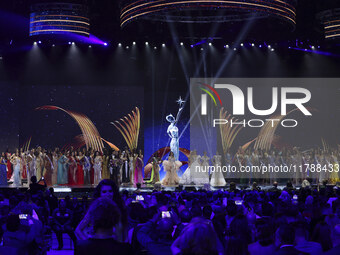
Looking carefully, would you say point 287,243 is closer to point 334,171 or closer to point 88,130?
point 334,171

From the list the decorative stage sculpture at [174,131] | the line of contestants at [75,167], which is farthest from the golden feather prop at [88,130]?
the decorative stage sculpture at [174,131]

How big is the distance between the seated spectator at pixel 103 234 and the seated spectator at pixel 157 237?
650mm

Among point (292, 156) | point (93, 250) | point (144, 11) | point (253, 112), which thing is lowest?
point (93, 250)

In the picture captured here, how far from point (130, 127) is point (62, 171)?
3794 millimetres

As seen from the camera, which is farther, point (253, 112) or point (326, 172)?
point (253, 112)

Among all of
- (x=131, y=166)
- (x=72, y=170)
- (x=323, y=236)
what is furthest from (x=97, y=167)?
(x=323, y=236)

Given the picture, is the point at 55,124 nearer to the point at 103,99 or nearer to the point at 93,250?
the point at 103,99

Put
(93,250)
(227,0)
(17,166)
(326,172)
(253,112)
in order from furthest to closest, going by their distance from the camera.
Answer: (253,112)
(326,172)
(17,166)
(227,0)
(93,250)

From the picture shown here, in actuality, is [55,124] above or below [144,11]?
below

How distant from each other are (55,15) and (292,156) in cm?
1089

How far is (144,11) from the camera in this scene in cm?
1507

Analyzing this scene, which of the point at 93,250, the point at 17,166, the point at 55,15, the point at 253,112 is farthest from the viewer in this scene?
the point at 253,112

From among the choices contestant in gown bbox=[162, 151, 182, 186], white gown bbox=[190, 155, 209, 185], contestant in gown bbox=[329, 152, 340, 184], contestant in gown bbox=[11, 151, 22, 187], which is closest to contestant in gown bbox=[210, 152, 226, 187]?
white gown bbox=[190, 155, 209, 185]

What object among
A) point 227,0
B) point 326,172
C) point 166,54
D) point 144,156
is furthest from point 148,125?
point 227,0
